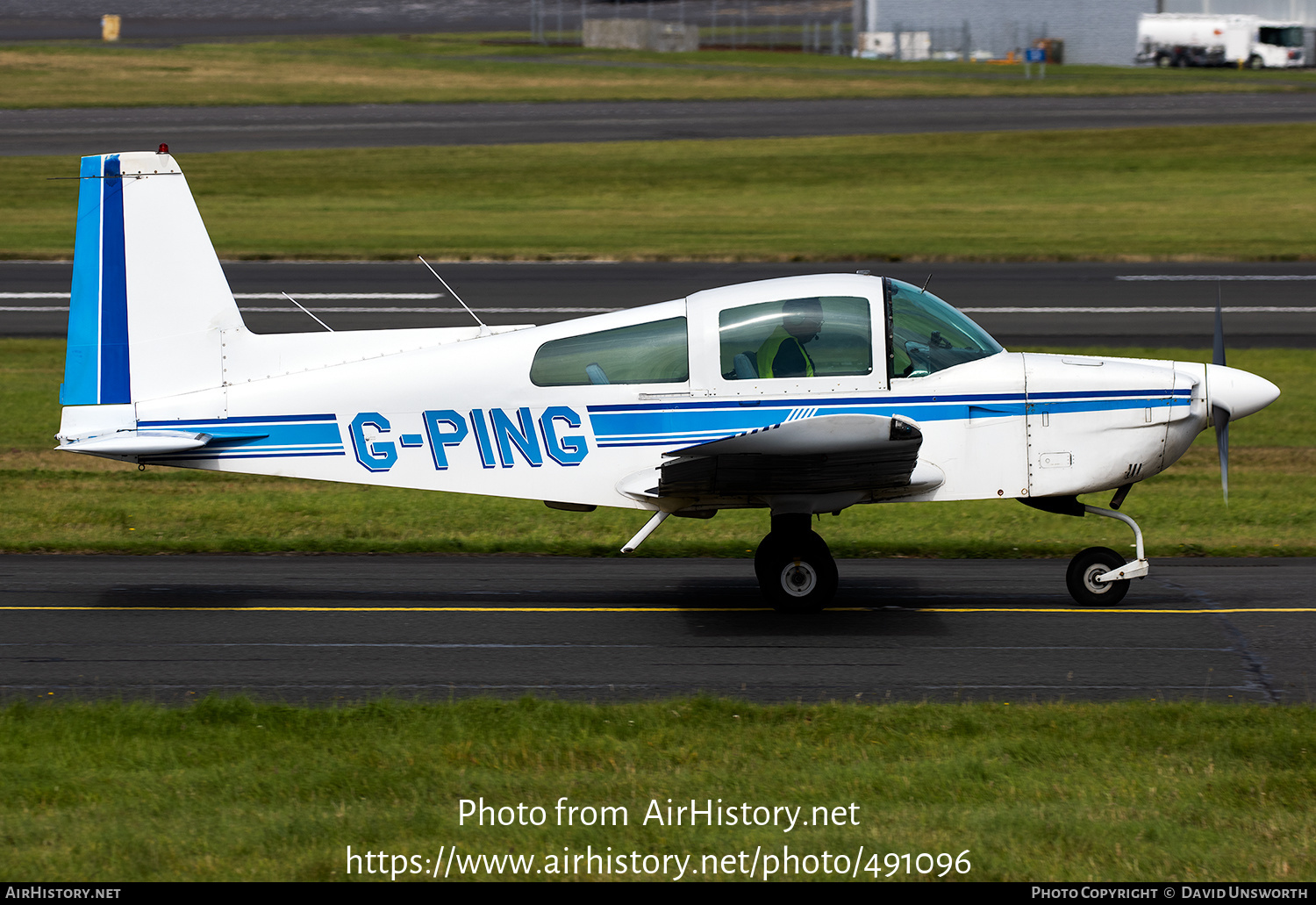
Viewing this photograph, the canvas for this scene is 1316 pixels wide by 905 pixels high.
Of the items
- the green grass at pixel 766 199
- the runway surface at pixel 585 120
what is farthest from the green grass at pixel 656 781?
the runway surface at pixel 585 120

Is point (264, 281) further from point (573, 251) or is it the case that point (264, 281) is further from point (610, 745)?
point (610, 745)

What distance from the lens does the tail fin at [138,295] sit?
10.3 m

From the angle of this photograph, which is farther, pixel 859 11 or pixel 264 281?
pixel 859 11

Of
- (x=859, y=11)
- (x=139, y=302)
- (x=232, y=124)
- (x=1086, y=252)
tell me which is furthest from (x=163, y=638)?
(x=859, y=11)

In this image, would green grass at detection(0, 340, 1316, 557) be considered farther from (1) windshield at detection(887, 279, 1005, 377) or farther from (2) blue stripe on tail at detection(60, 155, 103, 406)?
(1) windshield at detection(887, 279, 1005, 377)

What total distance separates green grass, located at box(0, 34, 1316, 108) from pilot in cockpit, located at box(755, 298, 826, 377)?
49.2 metres

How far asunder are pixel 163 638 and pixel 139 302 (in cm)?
236

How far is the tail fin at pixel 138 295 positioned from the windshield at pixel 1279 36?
73493mm

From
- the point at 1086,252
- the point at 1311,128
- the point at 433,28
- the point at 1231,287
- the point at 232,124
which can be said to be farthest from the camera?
the point at 433,28

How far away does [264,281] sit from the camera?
92.7ft

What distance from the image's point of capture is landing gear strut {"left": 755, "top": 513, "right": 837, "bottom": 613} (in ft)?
34.0

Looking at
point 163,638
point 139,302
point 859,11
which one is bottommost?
point 163,638

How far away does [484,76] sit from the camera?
6475 cm
